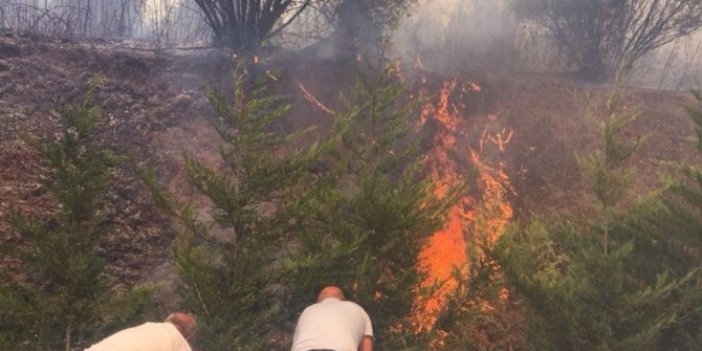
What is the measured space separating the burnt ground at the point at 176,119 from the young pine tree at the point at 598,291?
3.60 metres

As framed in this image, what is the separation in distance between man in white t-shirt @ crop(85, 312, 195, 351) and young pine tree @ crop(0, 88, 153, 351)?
137 centimetres

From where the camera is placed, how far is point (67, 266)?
6012 mm

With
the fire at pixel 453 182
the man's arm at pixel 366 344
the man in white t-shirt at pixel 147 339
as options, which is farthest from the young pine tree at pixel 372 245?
the fire at pixel 453 182

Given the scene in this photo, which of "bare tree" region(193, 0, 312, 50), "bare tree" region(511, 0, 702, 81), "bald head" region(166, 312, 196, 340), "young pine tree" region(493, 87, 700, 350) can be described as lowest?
"bald head" region(166, 312, 196, 340)

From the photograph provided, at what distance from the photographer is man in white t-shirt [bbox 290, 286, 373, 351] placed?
5258 millimetres

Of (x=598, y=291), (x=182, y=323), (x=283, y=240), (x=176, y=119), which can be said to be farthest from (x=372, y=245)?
(x=176, y=119)

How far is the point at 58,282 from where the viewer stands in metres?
6.03

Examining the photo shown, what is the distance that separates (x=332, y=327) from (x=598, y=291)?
329 centimetres

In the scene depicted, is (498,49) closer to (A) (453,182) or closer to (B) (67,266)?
(A) (453,182)

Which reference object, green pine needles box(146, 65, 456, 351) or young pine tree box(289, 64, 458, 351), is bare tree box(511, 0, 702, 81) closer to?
young pine tree box(289, 64, 458, 351)

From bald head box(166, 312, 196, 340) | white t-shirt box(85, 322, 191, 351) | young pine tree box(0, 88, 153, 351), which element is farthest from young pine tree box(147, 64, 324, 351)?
white t-shirt box(85, 322, 191, 351)

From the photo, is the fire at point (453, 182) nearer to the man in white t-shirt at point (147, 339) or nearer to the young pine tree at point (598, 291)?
the young pine tree at point (598, 291)

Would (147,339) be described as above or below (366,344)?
above

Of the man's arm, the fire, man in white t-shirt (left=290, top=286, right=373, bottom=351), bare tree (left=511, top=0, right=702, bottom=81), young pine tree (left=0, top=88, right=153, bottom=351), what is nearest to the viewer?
man in white t-shirt (left=290, top=286, right=373, bottom=351)
